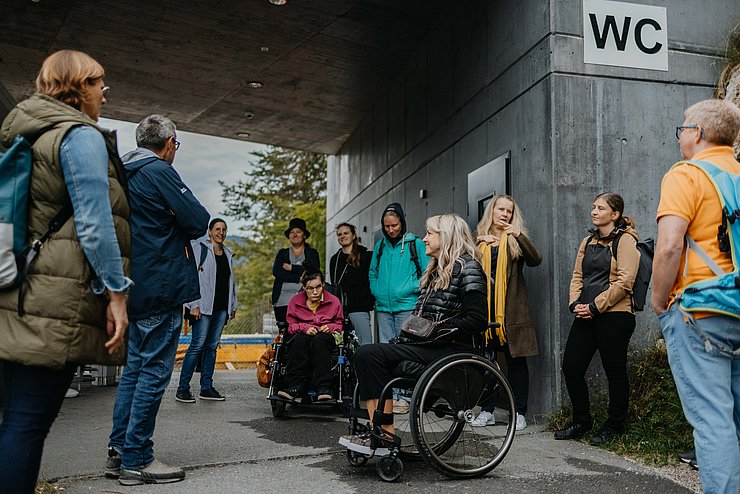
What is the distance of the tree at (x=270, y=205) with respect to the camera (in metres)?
33.6

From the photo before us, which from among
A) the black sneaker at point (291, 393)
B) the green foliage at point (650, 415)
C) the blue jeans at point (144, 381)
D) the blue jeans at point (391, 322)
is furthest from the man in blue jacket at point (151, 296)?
the blue jeans at point (391, 322)

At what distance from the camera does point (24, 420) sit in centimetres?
250

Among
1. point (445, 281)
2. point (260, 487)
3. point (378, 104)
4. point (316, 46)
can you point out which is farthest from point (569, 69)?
point (378, 104)

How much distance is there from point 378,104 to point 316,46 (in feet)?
8.60

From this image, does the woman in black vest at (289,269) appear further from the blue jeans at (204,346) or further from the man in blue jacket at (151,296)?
the man in blue jacket at (151,296)

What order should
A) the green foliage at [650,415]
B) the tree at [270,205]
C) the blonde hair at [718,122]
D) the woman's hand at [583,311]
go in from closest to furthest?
1. the blonde hair at [718,122]
2. the green foliage at [650,415]
3. the woman's hand at [583,311]
4. the tree at [270,205]

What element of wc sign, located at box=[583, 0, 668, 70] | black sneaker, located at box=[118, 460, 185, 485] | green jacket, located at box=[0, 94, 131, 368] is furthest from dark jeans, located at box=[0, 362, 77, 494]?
wc sign, located at box=[583, 0, 668, 70]

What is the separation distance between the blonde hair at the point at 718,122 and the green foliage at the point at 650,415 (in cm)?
227

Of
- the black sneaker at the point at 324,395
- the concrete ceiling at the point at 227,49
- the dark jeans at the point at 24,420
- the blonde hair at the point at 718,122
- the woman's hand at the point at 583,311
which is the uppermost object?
the concrete ceiling at the point at 227,49

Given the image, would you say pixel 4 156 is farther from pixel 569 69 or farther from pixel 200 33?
pixel 200 33

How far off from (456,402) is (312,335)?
2496 millimetres

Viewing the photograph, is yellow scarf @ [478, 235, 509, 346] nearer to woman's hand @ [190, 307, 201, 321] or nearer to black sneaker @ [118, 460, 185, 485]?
black sneaker @ [118, 460, 185, 485]

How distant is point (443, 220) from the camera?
466cm

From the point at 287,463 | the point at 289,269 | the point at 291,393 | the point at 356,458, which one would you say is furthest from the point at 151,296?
the point at 289,269
